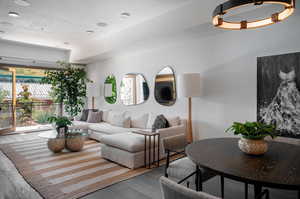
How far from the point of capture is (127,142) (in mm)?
3363

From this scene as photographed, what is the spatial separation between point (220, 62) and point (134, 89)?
258 cm

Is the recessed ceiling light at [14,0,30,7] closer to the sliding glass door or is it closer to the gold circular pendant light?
the gold circular pendant light

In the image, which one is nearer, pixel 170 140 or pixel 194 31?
pixel 170 140

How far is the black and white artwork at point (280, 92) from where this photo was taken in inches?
→ 114

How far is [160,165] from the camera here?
3516mm

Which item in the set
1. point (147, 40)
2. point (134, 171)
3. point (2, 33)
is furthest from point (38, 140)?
point (147, 40)

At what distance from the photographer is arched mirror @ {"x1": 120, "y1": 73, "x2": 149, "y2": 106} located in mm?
5297

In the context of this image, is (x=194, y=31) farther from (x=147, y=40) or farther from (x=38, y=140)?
(x=38, y=140)

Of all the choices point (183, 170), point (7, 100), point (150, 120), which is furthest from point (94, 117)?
Answer: point (183, 170)

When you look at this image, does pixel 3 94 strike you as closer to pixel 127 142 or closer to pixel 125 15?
pixel 125 15

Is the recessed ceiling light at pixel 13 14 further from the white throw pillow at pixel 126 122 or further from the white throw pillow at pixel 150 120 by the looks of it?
the white throw pillow at pixel 150 120

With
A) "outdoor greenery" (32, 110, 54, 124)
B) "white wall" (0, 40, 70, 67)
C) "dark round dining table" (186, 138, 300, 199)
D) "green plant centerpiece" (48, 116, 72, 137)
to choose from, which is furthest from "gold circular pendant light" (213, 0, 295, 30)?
"outdoor greenery" (32, 110, 54, 124)

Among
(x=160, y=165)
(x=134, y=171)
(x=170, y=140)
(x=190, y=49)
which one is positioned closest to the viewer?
(x=170, y=140)

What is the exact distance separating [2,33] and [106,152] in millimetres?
4491
